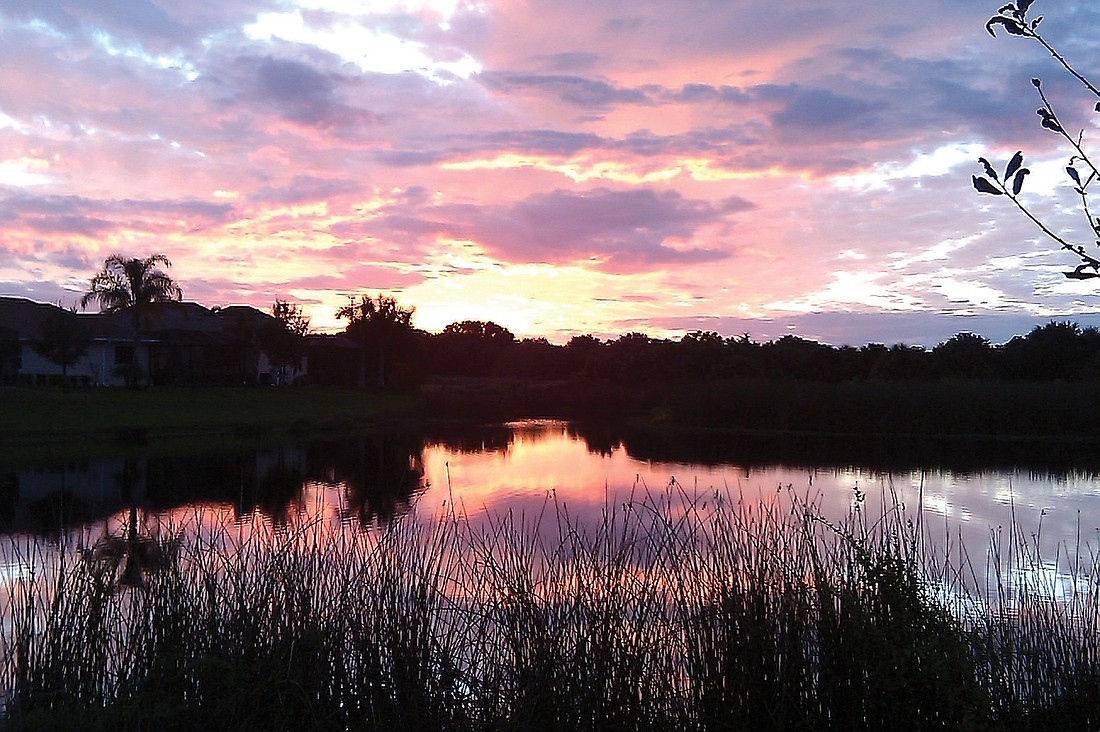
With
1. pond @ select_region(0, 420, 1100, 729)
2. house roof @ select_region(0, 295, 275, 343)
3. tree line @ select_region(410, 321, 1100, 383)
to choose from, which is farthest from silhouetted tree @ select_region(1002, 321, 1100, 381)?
pond @ select_region(0, 420, 1100, 729)

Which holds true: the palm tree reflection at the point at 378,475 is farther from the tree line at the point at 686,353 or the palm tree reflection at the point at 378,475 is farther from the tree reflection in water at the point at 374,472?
the tree line at the point at 686,353

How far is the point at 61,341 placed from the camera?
4219 cm

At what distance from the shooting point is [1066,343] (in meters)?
52.7

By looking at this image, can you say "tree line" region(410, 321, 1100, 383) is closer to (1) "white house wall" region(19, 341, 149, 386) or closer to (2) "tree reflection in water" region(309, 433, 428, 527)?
(1) "white house wall" region(19, 341, 149, 386)

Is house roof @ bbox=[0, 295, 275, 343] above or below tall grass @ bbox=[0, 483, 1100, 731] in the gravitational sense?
above

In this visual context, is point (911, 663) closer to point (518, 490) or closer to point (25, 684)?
point (25, 684)

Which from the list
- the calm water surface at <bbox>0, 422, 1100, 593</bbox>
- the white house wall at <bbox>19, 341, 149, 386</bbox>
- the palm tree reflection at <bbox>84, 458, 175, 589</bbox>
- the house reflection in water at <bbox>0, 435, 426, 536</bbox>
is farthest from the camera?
the white house wall at <bbox>19, 341, 149, 386</bbox>

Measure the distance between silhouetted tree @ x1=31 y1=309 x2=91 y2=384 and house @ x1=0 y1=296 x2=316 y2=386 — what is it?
1.48 feet

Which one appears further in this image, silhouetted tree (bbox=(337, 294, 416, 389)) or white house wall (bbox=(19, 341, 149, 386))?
silhouetted tree (bbox=(337, 294, 416, 389))

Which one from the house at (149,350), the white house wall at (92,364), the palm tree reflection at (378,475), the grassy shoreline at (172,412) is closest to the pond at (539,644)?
the palm tree reflection at (378,475)

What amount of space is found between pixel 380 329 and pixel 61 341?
76.5 feet

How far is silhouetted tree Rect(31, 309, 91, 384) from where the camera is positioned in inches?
1662

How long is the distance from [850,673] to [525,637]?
211cm

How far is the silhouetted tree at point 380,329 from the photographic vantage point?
207ft
